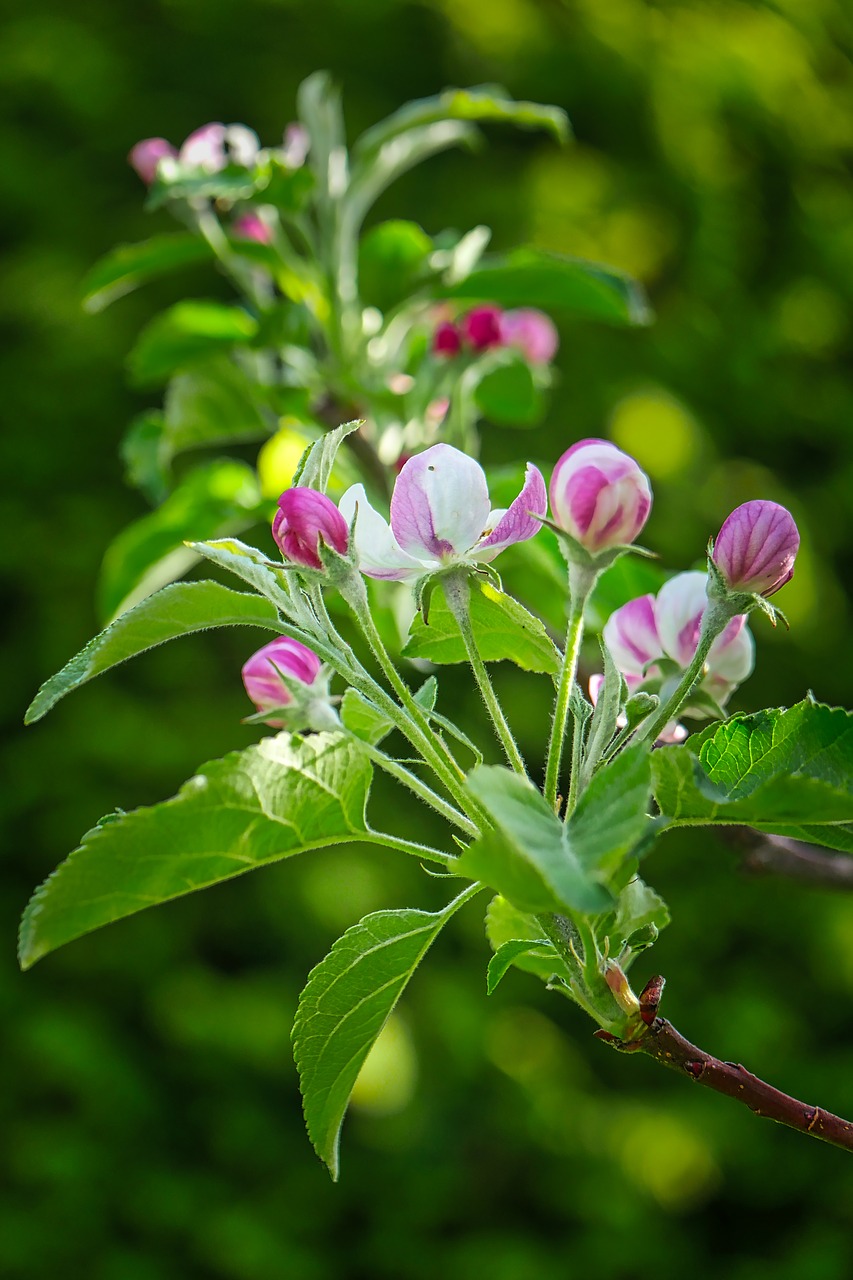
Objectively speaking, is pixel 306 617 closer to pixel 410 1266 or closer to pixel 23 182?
pixel 410 1266

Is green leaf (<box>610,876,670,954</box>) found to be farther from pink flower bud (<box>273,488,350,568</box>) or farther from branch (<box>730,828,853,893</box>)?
branch (<box>730,828,853,893</box>)

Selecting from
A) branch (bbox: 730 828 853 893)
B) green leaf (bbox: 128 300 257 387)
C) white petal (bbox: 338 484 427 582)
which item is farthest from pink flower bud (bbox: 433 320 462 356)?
white petal (bbox: 338 484 427 582)

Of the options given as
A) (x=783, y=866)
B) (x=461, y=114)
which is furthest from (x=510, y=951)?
(x=461, y=114)

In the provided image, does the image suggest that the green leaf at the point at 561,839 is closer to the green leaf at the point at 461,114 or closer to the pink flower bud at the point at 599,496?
the pink flower bud at the point at 599,496

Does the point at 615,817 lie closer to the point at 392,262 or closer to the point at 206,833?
the point at 206,833

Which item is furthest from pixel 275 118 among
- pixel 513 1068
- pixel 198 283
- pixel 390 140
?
pixel 513 1068
